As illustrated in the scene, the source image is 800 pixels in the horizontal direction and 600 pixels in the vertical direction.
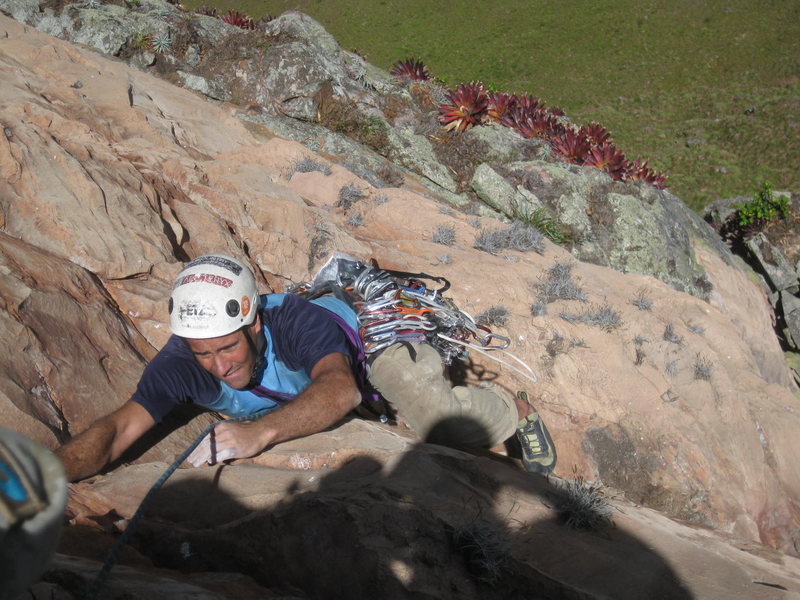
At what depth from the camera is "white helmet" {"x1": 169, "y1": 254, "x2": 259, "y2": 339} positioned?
3.66 m

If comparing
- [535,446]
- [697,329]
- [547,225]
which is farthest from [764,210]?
[535,446]

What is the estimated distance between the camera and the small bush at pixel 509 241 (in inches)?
324

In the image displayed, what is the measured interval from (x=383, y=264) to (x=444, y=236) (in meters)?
1.22

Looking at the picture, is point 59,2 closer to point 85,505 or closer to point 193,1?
point 85,505

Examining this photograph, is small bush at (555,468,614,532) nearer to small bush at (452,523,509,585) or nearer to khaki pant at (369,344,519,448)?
small bush at (452,523,509,585)

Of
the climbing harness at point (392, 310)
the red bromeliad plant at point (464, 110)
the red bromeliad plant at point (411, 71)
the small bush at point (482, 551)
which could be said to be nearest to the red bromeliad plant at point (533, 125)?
the red bromeliad plant at point (464, 110)

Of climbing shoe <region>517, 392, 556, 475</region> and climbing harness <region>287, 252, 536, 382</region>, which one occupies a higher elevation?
climbing harness <region>287, 252, 536, 382</region>

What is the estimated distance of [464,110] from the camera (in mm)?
12555

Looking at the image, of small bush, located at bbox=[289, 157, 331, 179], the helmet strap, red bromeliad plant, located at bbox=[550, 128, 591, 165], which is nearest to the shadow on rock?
the helmet strap

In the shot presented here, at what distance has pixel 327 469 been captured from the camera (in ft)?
12.0

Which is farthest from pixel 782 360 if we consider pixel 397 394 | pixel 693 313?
pixel 397 394

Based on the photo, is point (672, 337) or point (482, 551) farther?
point (672, 337)

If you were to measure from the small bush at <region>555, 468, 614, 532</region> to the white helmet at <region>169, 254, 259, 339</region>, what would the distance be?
7.53ft

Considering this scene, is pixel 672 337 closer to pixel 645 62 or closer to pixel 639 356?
pixel 639 356
